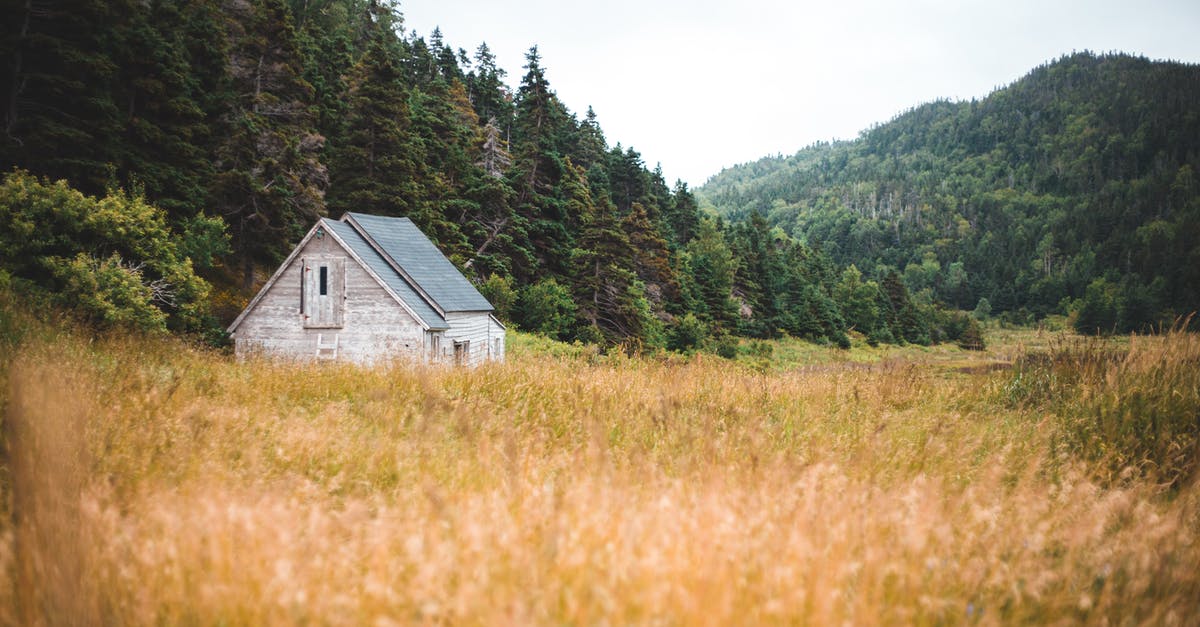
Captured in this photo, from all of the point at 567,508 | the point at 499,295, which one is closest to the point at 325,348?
the point at 499,295

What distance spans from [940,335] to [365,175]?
285 ft

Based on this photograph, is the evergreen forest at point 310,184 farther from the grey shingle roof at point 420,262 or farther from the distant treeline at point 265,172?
the grey shingle roof at point 420,262

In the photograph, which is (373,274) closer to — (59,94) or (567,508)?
(59,94)

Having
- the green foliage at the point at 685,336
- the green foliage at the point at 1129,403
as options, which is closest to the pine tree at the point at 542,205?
the green foliage at the point at 685,336

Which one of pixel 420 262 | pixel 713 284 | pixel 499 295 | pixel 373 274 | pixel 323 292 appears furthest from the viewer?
pixel 713 284

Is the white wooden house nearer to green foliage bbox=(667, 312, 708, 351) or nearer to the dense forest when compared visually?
the dense forest

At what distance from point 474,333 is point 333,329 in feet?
18.7

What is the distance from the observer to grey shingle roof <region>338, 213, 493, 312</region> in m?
23.6

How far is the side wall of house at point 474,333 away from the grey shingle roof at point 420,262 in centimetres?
40

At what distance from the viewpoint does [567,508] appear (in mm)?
3113

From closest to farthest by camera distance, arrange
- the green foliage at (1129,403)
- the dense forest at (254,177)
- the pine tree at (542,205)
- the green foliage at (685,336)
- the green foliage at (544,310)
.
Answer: the green foliage at (1129,403)
the dense forest at (254,177)
the green foliage at (544,310)
the pine tree at (542,205)
the green foliage at (685,336)

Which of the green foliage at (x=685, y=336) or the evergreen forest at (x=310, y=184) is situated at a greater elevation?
the evergreen forest at (x=310, y=184)

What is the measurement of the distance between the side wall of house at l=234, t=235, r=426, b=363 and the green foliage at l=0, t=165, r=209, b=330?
4.39 meters

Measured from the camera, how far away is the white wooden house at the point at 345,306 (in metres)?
21.7
